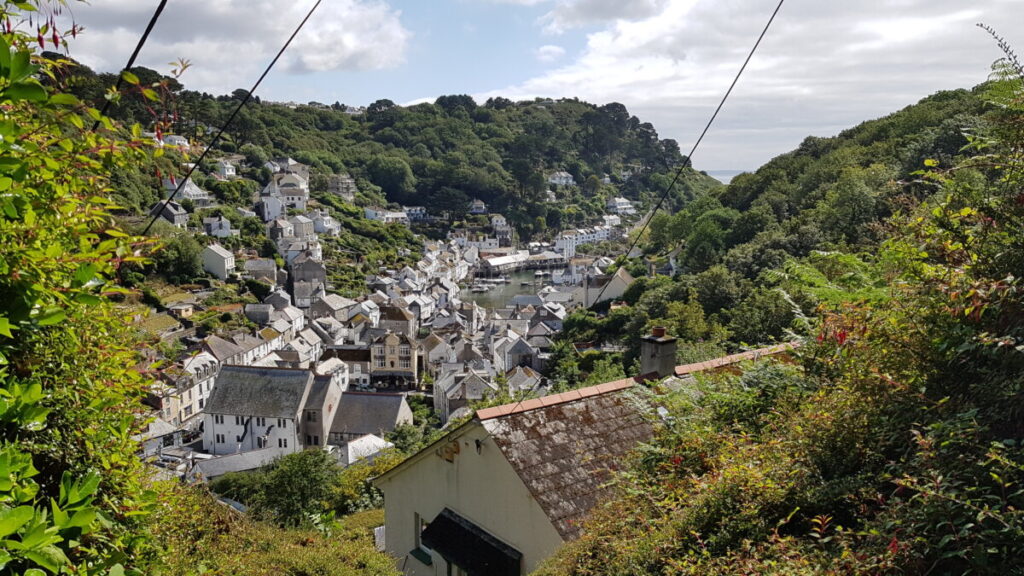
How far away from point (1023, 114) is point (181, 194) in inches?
2985

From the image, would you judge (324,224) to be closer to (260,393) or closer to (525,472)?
(260,393)

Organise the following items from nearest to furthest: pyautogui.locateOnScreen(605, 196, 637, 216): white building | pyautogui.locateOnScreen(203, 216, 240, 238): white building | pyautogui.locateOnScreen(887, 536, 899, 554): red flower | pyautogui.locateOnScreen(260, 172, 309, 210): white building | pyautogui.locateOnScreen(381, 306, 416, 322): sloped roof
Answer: pyautogui.locateOnScreen(887, 536, 899, 554): red flower, pyautogui.locateOnScreen(381, 306, 416, 322): sloped roof, pyautogui.locateOnScreen(203, 216, 240, 238): white building, pyautogui.locateOnScreen(260, 172, 309, 210): white building, pyautogui.locateOnScreen(605, 196, 637, 216): white building

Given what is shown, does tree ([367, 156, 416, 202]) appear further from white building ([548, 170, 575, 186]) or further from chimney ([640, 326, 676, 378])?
chimney ([640, 326, 676, 378])

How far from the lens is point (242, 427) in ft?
111

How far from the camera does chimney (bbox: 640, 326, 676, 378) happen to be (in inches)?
290

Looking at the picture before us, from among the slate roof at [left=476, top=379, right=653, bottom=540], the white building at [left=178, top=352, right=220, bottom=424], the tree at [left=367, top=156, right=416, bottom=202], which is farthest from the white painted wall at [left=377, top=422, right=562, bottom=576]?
the tree at [left=367, top=156, right=416, bottom=202]

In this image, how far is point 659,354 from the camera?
741 cm

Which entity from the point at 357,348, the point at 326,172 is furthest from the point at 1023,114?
the point at 326,172

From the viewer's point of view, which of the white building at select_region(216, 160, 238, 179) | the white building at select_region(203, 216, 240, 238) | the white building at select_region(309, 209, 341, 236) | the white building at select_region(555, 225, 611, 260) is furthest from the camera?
the white building at select_region(555, 225, 611, 260)

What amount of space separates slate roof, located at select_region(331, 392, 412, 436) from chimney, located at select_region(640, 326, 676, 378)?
28026 mm

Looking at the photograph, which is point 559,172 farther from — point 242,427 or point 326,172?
point 242,427

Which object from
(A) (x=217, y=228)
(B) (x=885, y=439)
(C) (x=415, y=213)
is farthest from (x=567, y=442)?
(C) (x=415, y=213)

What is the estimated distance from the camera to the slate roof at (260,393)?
111 ft

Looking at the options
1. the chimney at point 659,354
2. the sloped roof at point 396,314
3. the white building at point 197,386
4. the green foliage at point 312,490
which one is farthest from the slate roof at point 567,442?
the sloped roof at point 396,314
